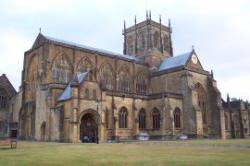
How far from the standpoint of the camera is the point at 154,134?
57.0 meters

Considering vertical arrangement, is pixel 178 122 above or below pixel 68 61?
below

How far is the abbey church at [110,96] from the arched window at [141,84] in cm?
21

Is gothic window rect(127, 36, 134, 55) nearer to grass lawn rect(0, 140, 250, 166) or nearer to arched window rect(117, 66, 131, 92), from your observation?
arched window rect(117, 66, 131, 92)

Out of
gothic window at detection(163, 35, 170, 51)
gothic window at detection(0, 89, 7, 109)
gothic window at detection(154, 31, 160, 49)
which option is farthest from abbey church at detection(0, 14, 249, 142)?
gothic window at detection(163, 35, 170, 51)

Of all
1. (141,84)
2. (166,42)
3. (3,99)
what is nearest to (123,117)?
(141,84)

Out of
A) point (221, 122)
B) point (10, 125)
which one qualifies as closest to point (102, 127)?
point (10, 125)

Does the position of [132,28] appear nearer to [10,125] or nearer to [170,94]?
[170,94]

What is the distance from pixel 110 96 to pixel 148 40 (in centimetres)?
2795

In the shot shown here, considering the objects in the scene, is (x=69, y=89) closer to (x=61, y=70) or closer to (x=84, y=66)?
(x=61, y=70)

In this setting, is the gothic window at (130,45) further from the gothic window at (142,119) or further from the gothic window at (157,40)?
the gothic window at (142,119)

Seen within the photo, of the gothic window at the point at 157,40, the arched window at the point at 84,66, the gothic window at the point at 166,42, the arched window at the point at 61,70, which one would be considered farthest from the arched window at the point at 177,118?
the gothic window at the point at 166,42

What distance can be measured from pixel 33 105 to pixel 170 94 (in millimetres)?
24120

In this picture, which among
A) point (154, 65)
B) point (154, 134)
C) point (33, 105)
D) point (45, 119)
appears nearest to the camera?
point (45, 119)

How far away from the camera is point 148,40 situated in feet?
251
